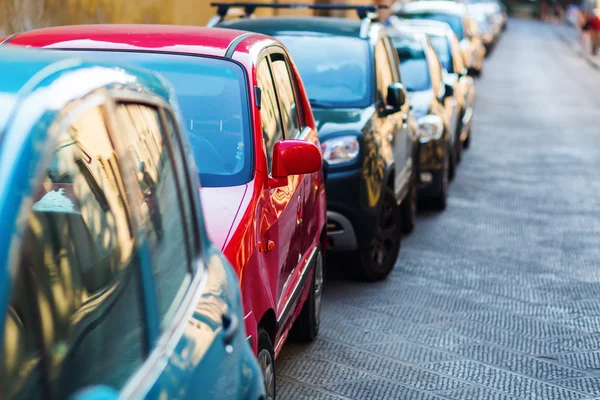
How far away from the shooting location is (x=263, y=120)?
4.89m

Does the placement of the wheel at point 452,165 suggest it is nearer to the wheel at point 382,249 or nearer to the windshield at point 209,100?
the wheel at point 382,249

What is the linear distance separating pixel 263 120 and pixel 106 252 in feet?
7.82

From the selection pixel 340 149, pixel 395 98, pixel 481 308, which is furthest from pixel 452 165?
pixel 481 308

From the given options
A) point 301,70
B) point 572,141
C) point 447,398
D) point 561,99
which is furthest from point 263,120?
point 561,99

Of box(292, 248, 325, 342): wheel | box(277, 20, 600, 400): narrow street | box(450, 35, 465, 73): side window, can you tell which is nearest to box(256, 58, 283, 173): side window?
box(292, 248, 325, 342): wheel

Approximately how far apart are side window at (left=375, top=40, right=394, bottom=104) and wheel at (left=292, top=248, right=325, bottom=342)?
2.50 meters

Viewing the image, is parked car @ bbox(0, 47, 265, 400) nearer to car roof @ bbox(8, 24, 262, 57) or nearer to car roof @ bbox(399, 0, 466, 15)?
car roof @ bbox(8, 24, 262, 57)

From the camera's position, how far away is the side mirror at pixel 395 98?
8.44m

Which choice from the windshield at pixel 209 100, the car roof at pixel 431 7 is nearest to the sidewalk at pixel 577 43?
the car roof at pixel 431 7

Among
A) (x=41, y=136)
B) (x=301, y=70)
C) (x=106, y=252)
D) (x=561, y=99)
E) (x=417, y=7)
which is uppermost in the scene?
(x=41, y=136)

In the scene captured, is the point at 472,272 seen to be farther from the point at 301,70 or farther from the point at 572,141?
the point at 572,141

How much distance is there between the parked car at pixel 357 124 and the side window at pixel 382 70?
0.04ft

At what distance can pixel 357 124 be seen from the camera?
7.80m

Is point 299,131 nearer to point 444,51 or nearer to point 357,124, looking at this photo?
point 357,124
